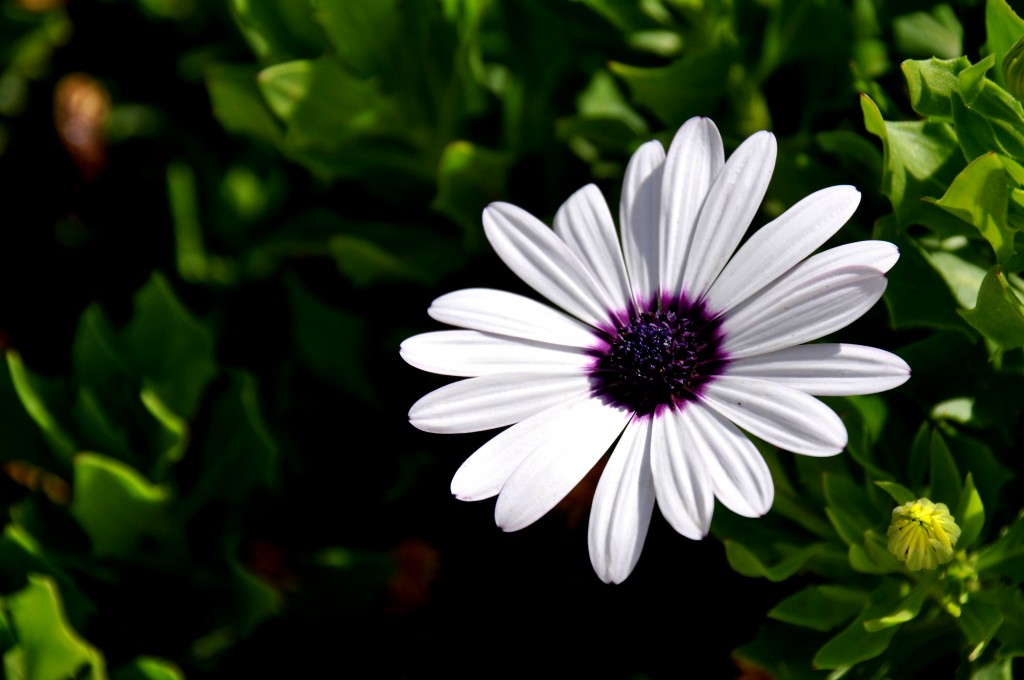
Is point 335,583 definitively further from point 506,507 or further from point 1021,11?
point 1021,11

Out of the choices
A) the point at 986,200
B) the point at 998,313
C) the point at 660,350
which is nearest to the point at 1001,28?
the point at 986,200

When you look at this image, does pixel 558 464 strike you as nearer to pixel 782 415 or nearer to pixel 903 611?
pixel 782 415

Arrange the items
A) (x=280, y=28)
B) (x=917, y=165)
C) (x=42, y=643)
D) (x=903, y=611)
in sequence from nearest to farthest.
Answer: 1. (x=903, y=611)
2. (x=917, y=165)
3. (x=42, y=643)
4. (x=280, y=28)

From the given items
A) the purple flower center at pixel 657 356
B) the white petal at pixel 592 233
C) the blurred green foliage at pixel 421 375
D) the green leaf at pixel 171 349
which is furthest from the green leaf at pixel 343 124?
the purple flower center at pixel 657 356

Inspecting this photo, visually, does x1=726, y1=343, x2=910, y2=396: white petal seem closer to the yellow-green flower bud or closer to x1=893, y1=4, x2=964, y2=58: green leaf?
the yellow-green flower bud

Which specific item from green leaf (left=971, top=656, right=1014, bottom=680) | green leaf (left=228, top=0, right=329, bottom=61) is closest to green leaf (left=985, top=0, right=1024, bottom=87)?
green leaf (left=971, top=656, right=1014, bottom=680)
